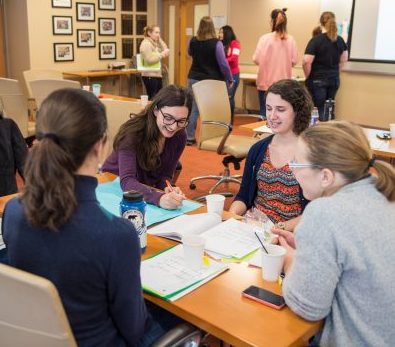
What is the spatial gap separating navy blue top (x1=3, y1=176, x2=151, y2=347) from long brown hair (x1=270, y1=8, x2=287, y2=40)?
4.93m

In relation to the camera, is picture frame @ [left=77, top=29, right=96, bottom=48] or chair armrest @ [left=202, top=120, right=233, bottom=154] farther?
picture frame @ [left=77, top=29, right=96, bottom=48]

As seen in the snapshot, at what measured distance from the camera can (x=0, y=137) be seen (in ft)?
8.15

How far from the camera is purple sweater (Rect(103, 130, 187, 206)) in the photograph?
2.22m

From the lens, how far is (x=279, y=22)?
5.65 meters

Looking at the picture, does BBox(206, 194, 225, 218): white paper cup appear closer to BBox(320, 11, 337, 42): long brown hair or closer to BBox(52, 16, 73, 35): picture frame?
BBox(320, 11, 337, 42): long brown hair

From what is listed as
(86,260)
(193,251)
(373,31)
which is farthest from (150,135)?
(373,31)

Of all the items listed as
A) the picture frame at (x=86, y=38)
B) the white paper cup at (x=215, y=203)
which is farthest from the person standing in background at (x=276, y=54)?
the white paper cup at (x=215, y=203)

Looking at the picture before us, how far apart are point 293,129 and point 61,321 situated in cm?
156

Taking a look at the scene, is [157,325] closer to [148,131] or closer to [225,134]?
[148,131]

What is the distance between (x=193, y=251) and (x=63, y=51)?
7.03 meters

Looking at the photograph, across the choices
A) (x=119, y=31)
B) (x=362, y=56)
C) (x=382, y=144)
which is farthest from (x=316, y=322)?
(x=119, y=31)

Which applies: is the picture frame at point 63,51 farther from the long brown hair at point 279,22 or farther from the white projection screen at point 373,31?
the white projection screen at point 373,31

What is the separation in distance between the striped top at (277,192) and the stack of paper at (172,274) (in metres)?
0.76

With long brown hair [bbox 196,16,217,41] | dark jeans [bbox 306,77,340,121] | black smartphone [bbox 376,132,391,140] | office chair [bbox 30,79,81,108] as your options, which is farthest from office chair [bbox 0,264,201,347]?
dark jeans [bbox 306,77,340,121]
